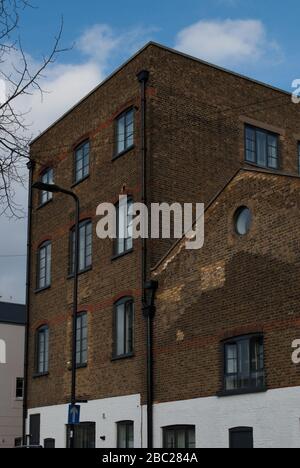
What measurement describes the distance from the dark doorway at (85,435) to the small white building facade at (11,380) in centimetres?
1720

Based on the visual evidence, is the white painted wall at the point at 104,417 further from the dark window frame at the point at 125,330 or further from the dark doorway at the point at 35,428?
the dark window frame at the point at 125,330

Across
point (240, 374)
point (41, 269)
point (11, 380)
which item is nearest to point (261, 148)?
point (41, 269)

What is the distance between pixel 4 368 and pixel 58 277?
16601 mm

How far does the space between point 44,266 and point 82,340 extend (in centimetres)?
437

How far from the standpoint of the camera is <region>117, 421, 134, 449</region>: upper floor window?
21.9 metres

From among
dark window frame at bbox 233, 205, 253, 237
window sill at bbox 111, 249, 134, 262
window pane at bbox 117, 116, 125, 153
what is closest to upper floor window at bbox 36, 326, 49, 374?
window sill at bbox 111, 249, 134, 262

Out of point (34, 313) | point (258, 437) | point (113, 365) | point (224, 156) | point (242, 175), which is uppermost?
point (224, 156)

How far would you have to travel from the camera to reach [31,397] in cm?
2819

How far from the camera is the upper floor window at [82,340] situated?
2528 cm

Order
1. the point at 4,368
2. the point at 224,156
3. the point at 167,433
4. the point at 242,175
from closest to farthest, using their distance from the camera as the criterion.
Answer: the point at 242,175, the point at 167,433, the point at 224,156, the point at 4,368

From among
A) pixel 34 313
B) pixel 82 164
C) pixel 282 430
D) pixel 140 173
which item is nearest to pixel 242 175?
pixel 140 173

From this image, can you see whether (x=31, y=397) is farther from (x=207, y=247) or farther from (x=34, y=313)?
(x=207, y=247)

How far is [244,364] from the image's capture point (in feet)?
60.5

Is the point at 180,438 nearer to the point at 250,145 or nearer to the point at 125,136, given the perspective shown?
the point at 125,136
